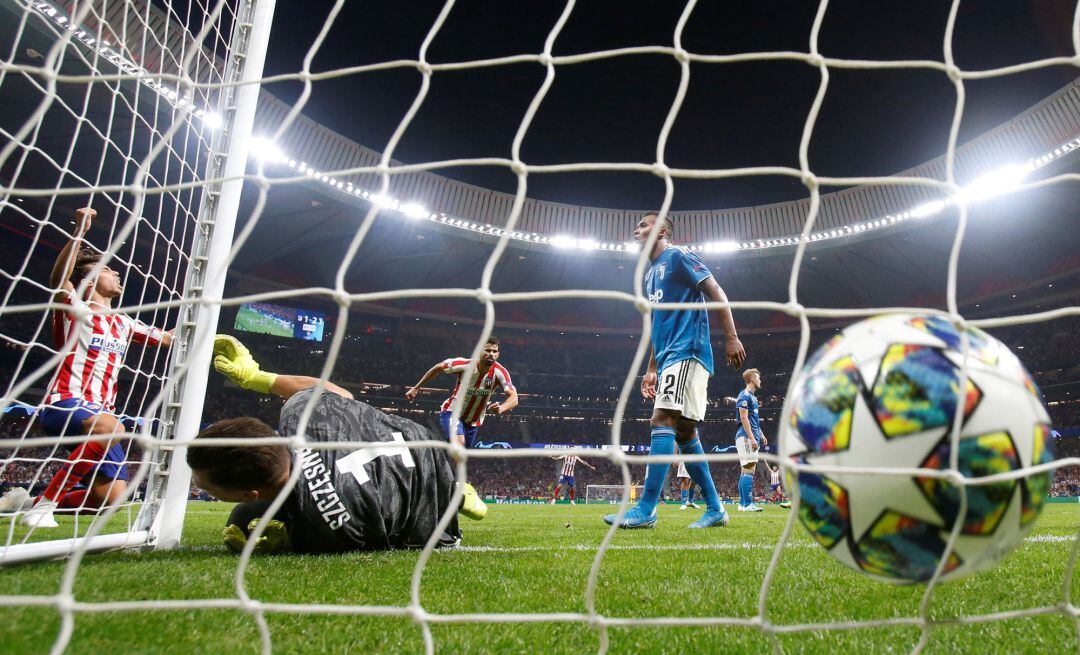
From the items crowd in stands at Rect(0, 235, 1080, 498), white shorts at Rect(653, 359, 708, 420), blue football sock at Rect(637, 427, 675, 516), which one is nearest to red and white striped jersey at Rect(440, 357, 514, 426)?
blue football sock at Rect(637, 427, 675, 516)

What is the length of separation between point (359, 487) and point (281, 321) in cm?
2217

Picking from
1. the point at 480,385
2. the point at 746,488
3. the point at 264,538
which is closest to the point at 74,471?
the point at 264,538

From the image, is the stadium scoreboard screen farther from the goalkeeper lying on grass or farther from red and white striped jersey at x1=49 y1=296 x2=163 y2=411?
the goalkeeper lying on grass

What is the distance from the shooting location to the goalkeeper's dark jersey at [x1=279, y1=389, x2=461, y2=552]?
2.48 meters

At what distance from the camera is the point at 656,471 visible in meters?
4.01

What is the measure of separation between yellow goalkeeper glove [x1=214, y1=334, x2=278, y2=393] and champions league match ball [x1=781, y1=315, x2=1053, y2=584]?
8.68ft

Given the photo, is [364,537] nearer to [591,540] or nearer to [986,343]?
Answer: [591,540]

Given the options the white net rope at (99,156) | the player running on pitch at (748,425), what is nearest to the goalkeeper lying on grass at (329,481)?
the white net rope at (99,156)

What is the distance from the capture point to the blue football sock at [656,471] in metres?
3.87

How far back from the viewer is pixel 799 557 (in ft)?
8.77

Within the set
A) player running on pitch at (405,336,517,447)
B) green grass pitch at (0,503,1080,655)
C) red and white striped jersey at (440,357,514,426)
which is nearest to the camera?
green grass pitch at (0,503,1080,655)

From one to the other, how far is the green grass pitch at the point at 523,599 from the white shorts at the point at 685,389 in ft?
3.79

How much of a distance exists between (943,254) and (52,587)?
20.6m

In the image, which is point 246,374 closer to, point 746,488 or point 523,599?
point 523,599
